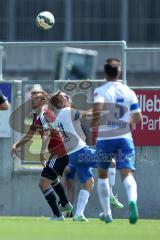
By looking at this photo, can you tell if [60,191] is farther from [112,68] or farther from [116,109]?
[112,68]

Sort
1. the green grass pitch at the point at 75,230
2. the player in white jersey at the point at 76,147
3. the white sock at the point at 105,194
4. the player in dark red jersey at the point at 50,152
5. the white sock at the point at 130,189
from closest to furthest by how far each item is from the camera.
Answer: the green grass pitch at the point at 75,230, the white sock at the point at 130,189, the white sock at the point at 105,194, the player in white jersey at the point at 76,147, the player in dark red jersey at the point at 50,152

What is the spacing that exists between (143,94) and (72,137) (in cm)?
214

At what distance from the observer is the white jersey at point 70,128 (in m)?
18.1

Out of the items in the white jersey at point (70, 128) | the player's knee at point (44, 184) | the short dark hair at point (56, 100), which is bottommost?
the player's knee at point (44, 184)

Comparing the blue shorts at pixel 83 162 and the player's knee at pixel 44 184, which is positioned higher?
the blue shorts at pixel 83 162

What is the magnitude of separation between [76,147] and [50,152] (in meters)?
0.96

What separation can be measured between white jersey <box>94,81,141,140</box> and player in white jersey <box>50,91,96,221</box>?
1.72 m

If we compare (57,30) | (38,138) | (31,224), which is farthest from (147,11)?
(31,224)

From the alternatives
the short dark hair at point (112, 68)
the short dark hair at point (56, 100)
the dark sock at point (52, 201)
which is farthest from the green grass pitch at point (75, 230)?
the short dark hair at point (112, 68)

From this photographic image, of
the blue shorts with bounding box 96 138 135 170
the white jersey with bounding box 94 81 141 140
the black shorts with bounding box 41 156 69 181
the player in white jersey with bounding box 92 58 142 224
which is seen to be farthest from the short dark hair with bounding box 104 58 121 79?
the black shorts with bounding box 41 156 69 181

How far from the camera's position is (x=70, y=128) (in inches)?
732

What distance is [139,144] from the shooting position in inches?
807

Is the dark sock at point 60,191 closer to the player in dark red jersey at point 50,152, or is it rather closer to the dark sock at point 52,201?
the player in dark red jersey at point 50,152

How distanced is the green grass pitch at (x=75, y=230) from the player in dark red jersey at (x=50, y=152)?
2.94ft
